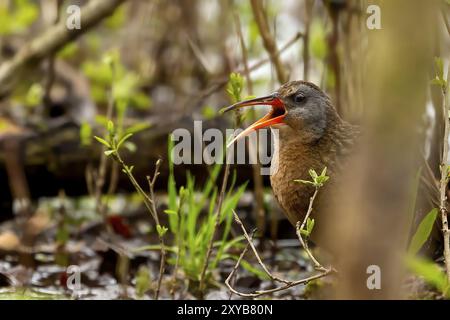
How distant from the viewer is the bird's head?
372cm

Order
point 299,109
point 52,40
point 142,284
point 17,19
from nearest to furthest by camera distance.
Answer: point 299,109
point 142,284
point 52,40
point 17,19

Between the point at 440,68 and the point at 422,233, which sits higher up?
the point at 440,68

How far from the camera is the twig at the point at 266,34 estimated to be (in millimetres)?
4215

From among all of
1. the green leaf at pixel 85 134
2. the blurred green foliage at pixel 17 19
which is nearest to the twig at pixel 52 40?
the blurred green foliage at pixel 17 19

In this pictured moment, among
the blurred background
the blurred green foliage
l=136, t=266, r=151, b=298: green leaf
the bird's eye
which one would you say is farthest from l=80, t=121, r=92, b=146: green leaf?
the bird's eye

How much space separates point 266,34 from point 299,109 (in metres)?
0.78

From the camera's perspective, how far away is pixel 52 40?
17.6 feet

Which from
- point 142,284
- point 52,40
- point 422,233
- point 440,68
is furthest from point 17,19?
point 422,233

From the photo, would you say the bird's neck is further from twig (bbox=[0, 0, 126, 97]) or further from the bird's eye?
twig (bbox=[0, 0, 126, 97])

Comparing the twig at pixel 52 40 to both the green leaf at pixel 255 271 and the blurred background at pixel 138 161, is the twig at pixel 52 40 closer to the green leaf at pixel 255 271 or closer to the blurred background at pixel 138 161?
the blurred background at pixel 138 161

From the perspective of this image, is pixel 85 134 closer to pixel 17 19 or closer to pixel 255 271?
pixel 255 271

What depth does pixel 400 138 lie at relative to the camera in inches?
70.7

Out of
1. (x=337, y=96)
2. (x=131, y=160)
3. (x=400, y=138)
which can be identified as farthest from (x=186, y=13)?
(x=400, y=138)

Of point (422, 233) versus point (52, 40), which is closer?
point (422, 233)
